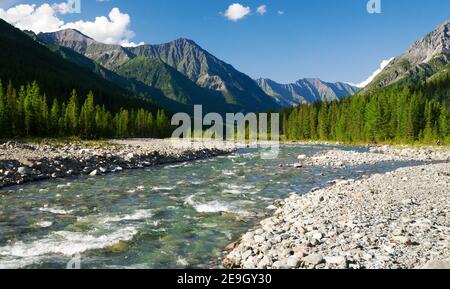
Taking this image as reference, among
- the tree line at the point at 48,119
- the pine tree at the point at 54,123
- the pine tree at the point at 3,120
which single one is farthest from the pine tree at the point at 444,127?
the pine tree at the point at 3,120

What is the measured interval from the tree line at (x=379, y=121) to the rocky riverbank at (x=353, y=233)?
3156 inches

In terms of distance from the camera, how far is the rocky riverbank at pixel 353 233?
38.4ft

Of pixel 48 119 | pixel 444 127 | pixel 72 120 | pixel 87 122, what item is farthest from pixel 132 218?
pixel 444 127

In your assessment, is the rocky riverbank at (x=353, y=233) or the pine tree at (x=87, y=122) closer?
the rocky riverbank at (x=353, y=233)

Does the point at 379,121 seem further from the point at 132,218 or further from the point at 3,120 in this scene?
the point at 132,218

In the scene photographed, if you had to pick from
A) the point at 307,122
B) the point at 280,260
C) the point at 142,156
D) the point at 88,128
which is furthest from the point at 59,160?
the point at 307,122

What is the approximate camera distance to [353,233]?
14.6 metres

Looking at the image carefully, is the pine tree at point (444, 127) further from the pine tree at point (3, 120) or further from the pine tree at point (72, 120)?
the pine tree at point (3, 120)

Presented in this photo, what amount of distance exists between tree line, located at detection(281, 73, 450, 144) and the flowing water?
246 ft

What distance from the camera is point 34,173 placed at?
3322cm

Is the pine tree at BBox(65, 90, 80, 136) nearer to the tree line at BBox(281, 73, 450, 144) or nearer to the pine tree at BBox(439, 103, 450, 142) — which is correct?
the tree line at BBox(281, 73, 450, 144)

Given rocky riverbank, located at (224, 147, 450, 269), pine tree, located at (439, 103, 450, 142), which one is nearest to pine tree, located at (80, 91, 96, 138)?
rocky riverbank, located at (224, 147, 450, 269)

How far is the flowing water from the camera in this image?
14.2m
